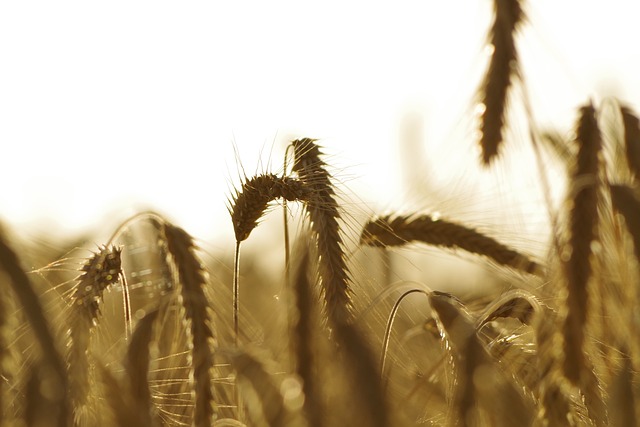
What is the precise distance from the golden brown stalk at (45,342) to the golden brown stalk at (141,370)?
0.28 metres

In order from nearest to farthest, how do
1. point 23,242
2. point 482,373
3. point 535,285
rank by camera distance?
point 482,373 → point 23,242 → point 535,285

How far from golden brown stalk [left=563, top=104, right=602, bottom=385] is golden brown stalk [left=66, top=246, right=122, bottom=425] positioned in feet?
3.66

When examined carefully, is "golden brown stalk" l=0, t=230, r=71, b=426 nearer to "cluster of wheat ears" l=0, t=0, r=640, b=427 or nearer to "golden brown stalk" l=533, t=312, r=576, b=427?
"cluster of wheat ears" l=0, t=0, r=640, b=427

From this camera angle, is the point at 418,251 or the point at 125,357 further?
the point at 418,251

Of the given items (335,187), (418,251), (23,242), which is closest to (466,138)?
(418,251)

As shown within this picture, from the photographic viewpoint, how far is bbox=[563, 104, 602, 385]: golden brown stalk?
2.08m

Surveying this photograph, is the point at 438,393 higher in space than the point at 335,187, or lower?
lower

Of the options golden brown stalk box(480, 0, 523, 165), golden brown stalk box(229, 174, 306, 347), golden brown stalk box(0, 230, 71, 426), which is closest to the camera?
golden brown stalk box(0, 230, 71, 426)

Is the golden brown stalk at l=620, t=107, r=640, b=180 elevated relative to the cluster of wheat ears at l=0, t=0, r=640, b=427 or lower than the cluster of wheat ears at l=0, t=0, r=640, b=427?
elevated

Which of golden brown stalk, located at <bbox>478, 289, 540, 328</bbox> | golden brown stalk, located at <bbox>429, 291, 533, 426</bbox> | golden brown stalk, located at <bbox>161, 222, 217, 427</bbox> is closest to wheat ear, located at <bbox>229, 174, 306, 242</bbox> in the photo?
golden brown stalk, located at <bbox>161, 222, 217, 427</bbox>

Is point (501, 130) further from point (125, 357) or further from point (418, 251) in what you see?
point (125, 357)

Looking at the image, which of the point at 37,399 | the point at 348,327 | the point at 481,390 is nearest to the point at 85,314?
the point at 37,399

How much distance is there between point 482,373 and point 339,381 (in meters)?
0.31

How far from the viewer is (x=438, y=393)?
2.74m
